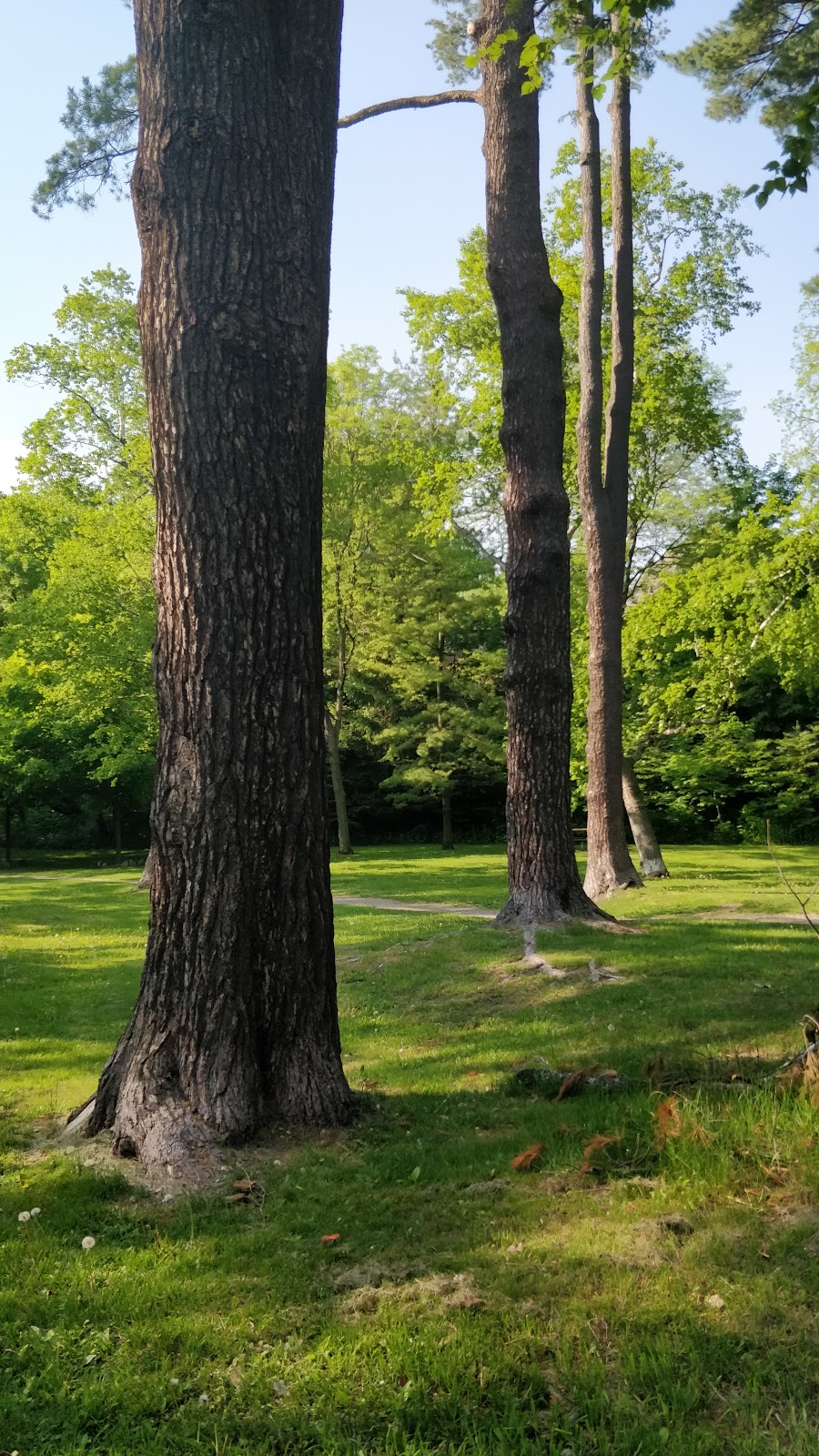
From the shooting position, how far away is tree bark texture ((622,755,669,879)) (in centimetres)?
1920

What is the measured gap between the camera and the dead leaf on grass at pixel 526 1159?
4027mm

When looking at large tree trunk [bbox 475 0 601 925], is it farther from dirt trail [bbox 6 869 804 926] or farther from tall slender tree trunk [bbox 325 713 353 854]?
tall slender tree trunk [bbox 325 713 353 854]

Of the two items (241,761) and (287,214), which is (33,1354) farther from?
(287,214)

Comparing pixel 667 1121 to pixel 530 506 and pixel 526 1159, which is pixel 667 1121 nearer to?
pixel 526 1159

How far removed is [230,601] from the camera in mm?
4559

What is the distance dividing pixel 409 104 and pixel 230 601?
28.0 ft

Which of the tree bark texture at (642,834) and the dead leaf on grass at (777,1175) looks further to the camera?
the tree bark texture at (642,834)

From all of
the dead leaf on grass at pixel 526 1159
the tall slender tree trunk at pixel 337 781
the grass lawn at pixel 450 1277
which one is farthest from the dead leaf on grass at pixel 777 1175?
the tall slender tree trunk at pixel 337 781

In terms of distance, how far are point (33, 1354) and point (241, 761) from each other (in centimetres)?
238

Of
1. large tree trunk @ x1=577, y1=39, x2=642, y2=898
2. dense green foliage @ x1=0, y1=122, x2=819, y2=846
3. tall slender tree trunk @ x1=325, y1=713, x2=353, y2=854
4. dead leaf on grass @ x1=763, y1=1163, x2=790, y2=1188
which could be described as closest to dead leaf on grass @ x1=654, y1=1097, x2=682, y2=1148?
dead leaf on grass @ x1=763, y1=1163, x2=790, y2=1188

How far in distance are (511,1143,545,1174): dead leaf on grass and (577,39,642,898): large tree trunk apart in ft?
32.6

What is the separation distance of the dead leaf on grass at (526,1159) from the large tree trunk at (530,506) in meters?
5.54

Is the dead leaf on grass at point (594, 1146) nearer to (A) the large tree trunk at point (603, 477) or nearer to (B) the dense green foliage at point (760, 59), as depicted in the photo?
(B) the dense green foliage at point (760, 59)

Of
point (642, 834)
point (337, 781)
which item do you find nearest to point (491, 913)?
point (642, 834)
